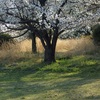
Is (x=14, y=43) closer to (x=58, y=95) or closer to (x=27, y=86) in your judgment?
(x=27, y=86)

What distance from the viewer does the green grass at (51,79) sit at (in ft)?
33.9

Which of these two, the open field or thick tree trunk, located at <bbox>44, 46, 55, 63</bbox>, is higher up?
thick tree trunk, located at <bbox>44, 46, 55, 63</bbox>

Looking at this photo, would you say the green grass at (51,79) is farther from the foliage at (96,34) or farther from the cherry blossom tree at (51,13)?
the foliage at (96,34)

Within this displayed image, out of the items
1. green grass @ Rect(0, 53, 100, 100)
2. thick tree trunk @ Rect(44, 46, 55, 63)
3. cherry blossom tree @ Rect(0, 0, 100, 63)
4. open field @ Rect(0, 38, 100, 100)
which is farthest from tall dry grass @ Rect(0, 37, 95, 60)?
cherry blossom tree @ Rect(0, 0, 100, 63)

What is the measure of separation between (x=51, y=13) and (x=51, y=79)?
353 cm

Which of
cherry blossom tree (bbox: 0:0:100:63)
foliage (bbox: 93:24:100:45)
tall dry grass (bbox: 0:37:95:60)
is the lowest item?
tall dry grass (bbox: 0:37:95:60)

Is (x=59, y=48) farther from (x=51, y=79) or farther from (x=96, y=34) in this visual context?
(x=51, y=79)

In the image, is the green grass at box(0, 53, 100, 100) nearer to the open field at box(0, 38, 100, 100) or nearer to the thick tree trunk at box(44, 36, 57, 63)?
the open field at box(0, 38, 100, 100)

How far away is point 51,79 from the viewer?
14.2m

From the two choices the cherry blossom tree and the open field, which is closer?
the open field

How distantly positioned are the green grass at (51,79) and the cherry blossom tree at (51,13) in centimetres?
201

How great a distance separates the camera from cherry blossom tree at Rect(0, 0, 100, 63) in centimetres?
1636

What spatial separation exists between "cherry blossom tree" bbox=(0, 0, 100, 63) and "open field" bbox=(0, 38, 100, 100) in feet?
6.70

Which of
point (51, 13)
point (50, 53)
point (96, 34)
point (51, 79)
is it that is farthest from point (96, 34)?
point (51, 79)
